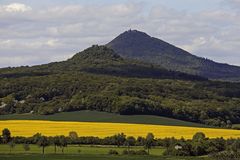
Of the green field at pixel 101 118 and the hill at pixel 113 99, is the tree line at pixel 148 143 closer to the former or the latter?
the green field at pixel 101 118

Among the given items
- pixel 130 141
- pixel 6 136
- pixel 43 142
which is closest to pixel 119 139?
pixel 130 141

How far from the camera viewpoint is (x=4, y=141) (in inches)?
4493

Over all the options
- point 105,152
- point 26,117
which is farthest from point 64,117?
point 105,152

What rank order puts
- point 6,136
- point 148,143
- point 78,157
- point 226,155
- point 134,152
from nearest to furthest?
point 78,157 → point 226,155 → point 134,152 → point 148,143 → point 6,136

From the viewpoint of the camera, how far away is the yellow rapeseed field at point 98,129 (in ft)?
401

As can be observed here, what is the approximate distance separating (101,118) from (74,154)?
178ft

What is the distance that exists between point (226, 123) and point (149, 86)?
41920 millimetres

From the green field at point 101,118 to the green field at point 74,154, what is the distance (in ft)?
126

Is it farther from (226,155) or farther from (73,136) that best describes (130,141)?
(226,155)

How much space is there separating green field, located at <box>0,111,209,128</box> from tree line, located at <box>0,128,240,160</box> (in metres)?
30.1

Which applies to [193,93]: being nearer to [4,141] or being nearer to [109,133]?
[109,133]

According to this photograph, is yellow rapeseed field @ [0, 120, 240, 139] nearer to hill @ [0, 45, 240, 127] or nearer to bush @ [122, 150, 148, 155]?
bush @ [122, 150, 148, 155]

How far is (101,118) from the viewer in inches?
5906

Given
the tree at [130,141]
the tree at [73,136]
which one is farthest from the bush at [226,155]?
the tree at [73,136]
